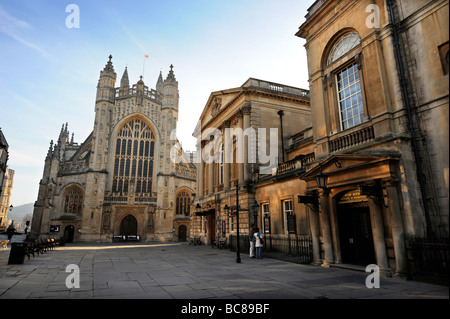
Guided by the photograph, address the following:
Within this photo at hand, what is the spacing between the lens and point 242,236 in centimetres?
1994

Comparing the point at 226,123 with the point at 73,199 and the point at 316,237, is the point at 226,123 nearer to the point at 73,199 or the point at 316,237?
the point at 316,237

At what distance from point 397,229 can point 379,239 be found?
0.83m

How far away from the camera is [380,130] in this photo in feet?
33.7

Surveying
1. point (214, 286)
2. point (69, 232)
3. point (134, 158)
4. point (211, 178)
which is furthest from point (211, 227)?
point (69, 232)

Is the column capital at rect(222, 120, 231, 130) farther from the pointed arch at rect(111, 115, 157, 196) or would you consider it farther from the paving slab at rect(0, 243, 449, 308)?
the pointed arch at rect(111, 115, 157, 196)

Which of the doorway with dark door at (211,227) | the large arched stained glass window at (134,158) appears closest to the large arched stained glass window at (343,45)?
the doorway with dark door at (211,227)

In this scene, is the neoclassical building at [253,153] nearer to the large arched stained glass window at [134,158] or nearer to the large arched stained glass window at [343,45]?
the large arched stained glass window at [343,45]

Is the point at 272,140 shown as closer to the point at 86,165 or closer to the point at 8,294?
the point at 8,294

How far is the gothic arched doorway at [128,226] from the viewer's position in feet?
130

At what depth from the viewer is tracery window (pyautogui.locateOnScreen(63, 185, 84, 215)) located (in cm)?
3944

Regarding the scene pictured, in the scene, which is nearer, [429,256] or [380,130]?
[429,256]

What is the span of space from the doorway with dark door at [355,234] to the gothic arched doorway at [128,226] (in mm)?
34697
